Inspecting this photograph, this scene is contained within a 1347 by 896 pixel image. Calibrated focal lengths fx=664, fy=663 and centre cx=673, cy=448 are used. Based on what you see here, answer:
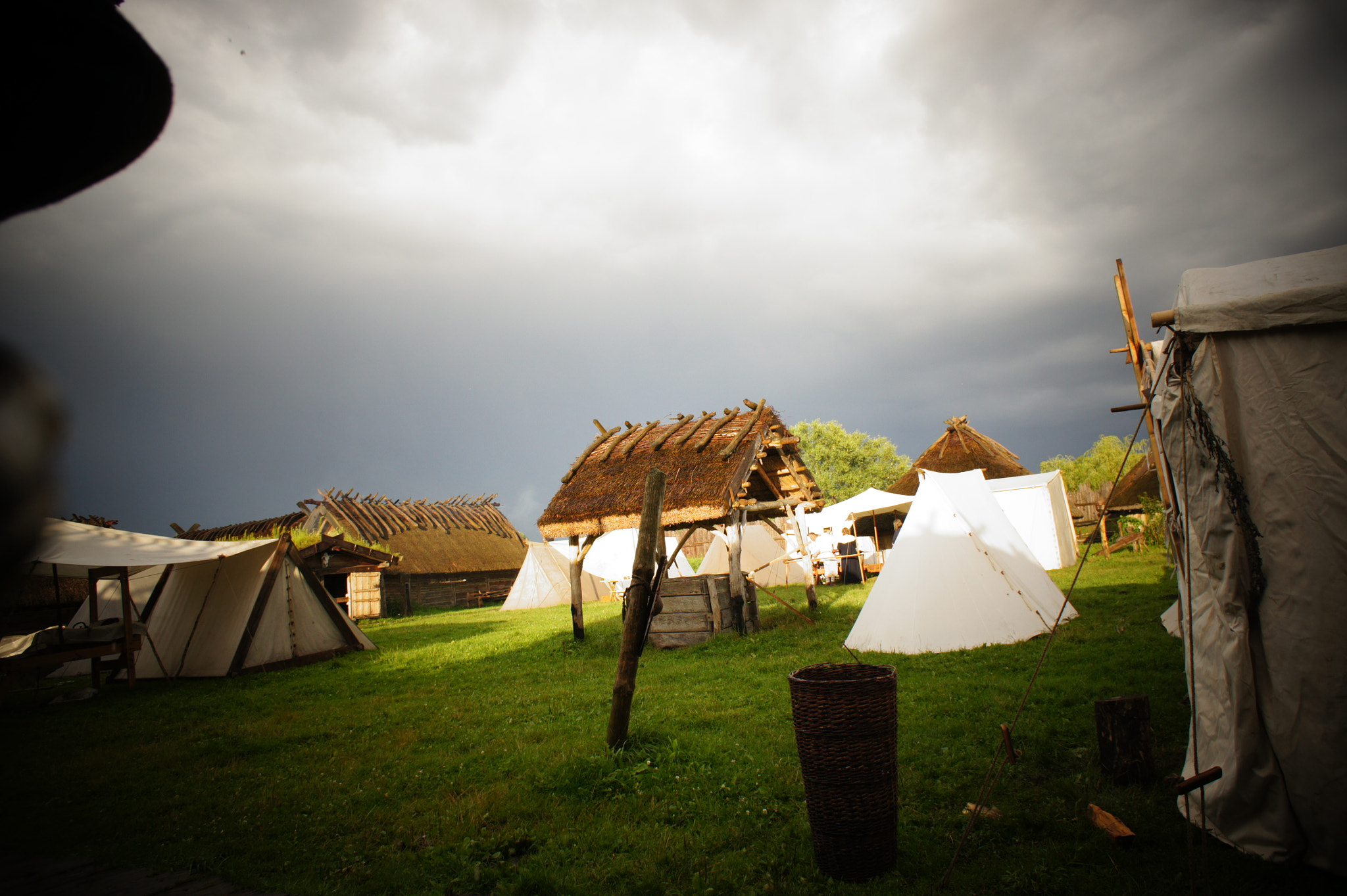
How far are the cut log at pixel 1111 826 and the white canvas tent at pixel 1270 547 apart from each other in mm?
396

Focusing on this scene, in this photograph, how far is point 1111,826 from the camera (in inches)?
149

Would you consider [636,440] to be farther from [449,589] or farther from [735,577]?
[449,589]

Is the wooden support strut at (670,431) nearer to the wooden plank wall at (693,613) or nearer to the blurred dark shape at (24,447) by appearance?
the wooden plank wall at (693,613)

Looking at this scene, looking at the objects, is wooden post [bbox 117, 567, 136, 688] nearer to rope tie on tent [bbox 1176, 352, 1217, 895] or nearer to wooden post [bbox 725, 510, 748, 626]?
wooden post [bbox 725, 510, 748, 626]

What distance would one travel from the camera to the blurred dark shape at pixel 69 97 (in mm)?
886

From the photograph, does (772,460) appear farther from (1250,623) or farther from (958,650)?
(1250,623)

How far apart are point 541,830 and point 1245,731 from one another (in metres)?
4.12

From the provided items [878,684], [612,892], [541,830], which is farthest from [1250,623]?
[541,830]

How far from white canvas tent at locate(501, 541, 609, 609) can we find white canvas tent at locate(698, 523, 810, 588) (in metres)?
4.69

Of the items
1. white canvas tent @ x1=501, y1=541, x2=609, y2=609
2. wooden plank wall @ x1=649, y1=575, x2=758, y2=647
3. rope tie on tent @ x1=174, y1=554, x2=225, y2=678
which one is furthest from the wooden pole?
white canvas tent @ x1=501, y1=541, x2=609, y2=609

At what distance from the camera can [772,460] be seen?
15.5 m

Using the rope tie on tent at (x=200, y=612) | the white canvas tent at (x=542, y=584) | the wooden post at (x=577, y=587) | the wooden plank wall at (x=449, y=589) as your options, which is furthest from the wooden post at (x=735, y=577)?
the wooden plank wall at (x=449, y=589)

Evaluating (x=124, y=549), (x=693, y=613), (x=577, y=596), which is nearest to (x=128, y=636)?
(x=124, y=549)

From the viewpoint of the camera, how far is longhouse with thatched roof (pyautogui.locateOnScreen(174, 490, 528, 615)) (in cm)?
2542
